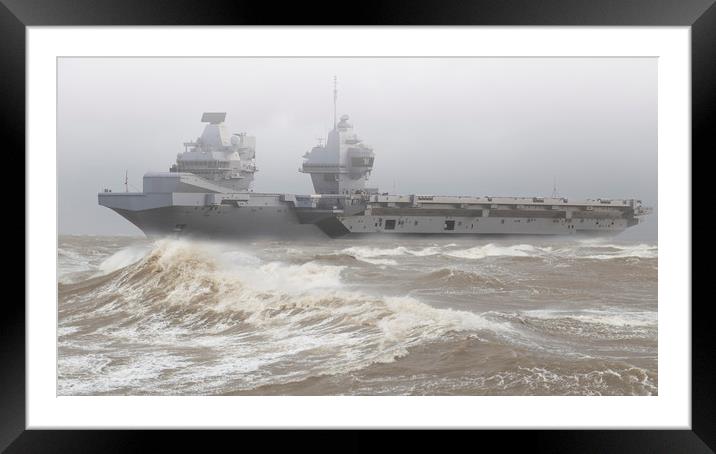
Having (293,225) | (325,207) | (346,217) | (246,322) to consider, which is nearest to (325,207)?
(325,207)

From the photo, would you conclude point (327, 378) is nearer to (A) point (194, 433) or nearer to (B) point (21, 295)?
(A) point (194, 433)

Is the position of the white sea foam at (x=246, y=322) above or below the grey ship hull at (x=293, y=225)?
below

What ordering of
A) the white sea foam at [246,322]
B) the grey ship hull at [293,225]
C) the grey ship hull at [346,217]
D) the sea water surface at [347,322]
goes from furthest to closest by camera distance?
the grey ship hull at [346,217], the grey ship hull at [293,225], the white sea foam at [246,322], the sea water surface at [347,322]

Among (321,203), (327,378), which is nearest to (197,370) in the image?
(327,378)

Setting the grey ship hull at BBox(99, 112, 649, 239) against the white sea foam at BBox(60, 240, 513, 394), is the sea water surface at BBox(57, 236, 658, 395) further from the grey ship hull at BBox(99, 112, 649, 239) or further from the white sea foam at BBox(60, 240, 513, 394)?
the grey ship hull at BBox(99, 112, 649, 239)

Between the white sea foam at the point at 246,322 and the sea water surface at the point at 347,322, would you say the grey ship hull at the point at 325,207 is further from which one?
the white sea foam at the point at 246,322

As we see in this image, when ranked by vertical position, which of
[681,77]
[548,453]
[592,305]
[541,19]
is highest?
[541,19]

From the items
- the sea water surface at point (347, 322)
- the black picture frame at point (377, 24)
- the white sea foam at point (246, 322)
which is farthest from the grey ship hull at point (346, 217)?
the black picture frame at point (377, 24)
